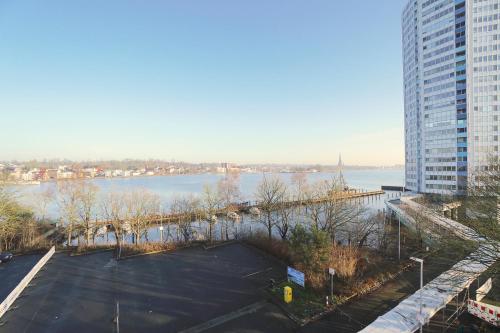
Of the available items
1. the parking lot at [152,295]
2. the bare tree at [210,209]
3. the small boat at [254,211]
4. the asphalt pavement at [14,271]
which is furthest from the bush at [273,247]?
the small boat at [254,211]

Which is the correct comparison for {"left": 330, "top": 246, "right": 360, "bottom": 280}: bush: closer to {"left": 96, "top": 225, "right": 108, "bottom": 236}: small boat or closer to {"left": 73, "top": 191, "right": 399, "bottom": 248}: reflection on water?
{"left": 73, "top": 191, "right": 399, "bottom": 248}: reflection on water

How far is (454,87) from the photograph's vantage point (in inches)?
2283

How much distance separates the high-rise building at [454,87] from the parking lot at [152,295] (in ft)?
192

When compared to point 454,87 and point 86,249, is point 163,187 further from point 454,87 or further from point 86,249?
point 454,87

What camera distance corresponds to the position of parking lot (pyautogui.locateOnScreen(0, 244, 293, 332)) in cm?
1348

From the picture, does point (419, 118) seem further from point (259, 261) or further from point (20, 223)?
point (20, 223)

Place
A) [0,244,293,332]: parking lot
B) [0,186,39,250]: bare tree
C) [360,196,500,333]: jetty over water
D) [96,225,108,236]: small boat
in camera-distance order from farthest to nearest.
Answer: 1. [96,225,108,236]: small boat
2. [0,186,39,250]: bare tree
3. [0,244,293,332]: parking lot
4. [360,196,500,333]: jetty over water

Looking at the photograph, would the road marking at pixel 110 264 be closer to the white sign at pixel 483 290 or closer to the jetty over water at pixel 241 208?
the jetty over water at pixel 241 208

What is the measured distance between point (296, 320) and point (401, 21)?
300 feet

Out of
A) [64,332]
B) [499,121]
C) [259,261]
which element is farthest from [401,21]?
[64,332]

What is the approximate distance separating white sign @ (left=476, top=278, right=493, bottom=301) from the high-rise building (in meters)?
48.9

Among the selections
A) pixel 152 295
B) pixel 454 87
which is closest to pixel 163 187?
pixel 152 295

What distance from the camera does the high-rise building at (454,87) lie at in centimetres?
5550

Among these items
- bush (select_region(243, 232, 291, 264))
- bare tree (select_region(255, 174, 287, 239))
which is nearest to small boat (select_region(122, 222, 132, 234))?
bare tree (select_region(255, 174, 287, 239))
